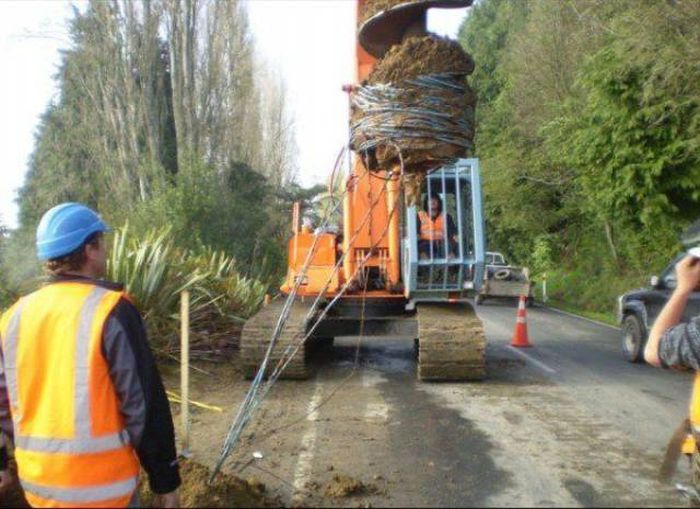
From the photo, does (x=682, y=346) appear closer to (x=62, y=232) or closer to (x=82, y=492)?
(x=82, y=492)

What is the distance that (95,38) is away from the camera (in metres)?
25.0

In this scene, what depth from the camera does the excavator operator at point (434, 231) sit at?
9328mm

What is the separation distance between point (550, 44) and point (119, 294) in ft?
89.2

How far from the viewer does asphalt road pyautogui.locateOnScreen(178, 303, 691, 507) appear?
511 centimetres

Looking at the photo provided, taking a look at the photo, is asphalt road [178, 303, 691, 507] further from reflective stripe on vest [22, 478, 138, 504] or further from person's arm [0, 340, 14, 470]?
person's arm [0, 340, 14, 470]

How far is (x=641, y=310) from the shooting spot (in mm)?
11539

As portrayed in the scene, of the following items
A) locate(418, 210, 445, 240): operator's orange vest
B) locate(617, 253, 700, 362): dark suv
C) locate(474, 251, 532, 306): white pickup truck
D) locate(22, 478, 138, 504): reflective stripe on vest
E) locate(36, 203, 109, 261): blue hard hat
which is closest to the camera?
locate(22, 478, 138, 504): reflective stripe on vest

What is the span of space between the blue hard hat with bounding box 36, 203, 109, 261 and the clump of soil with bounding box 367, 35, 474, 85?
2.54 meters

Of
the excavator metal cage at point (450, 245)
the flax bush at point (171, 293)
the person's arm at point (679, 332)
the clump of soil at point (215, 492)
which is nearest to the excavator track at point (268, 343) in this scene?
the flax bush at point (171, 293)

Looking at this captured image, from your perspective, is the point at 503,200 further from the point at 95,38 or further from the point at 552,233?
the point at 95,38

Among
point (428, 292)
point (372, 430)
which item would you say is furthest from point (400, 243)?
point (372, 430)

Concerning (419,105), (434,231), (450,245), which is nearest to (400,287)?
(450,245)

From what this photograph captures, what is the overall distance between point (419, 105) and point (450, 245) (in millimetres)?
4833

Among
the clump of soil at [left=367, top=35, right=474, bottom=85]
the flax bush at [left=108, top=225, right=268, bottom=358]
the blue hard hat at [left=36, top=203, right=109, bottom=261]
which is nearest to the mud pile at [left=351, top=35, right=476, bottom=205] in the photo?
the clump of soil at [left=367, top=35, right=474, bottom=85]
